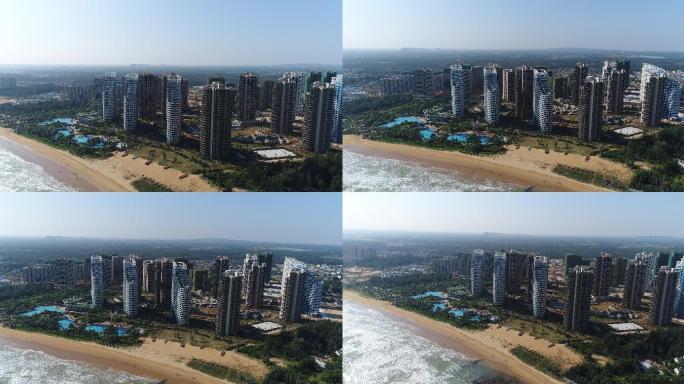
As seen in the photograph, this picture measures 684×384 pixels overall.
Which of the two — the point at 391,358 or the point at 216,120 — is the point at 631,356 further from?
the point at 216,120

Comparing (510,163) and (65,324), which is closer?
(510,163)

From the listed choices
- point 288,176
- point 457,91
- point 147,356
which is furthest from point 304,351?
point 457,91

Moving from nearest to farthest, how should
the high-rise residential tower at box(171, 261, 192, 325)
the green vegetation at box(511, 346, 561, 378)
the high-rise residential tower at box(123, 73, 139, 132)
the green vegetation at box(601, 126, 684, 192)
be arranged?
1. the green vegetation at box(601, 126, 684, 192)
2. the green vegetation at box(511, 346, 561, 378)
3. the high-rise residential tower at box(123, 73, 139, 132)
4. the high-rise residential tower at box(171, 261, 192, 325)

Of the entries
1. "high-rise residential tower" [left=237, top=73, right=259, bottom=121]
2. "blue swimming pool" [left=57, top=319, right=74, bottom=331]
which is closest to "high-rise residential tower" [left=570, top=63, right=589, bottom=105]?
"high-rise residential tower" [left=237, top=73, right=259, bottom=121]

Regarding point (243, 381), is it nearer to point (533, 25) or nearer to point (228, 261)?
point (228, 261)

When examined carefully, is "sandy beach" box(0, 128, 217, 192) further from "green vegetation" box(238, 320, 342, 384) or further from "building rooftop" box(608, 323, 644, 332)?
"building rooftop" box(608, 323, 644, 332)

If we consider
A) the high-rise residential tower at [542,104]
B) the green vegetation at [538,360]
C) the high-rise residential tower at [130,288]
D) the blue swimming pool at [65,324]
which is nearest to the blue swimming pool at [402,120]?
the high-rise residential tower at [542,104]
